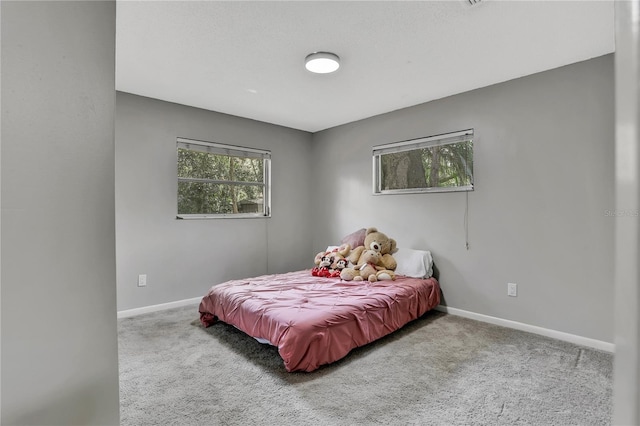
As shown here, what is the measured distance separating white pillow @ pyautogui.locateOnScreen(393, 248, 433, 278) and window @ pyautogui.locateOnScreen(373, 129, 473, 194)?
2.39 ft

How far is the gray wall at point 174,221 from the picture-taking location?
136 inches

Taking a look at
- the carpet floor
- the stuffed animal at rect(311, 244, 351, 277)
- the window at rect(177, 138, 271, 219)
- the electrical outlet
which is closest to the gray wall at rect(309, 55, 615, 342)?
the carpet floor

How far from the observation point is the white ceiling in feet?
6.64

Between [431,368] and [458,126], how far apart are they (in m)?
2.42

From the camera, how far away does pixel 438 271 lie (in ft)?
12.0

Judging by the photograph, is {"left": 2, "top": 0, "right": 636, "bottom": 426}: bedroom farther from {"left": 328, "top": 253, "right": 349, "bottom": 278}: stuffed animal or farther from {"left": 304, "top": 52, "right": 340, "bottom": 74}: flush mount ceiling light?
{"left": 304, "top": 52, "right": 340, "bottom": 74}: flush mount ceiling light

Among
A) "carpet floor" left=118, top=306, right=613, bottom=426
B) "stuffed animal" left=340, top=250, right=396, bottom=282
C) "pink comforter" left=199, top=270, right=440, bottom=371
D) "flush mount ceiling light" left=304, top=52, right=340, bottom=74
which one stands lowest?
"carpet floor" left=118, top=306, right=613, bottom=426

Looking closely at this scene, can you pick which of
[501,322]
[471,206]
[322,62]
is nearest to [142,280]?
[322,62]

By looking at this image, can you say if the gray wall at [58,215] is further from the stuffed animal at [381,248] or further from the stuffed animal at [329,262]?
the stuffed animal at [381,248]

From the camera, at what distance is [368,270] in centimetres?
354

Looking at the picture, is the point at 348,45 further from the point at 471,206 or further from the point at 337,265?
the point at 337,265

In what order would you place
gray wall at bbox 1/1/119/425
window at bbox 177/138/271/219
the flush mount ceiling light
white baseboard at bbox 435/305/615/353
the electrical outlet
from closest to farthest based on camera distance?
gray wall at bbox 1/1/119/425
the flush mount ceiling light
white baseboard at bbox 435/305/615/353
the electrical outlet
window at bbox 177/138/271/219

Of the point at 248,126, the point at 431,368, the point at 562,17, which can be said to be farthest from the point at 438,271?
the point at 248,126

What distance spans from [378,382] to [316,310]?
64 cm
